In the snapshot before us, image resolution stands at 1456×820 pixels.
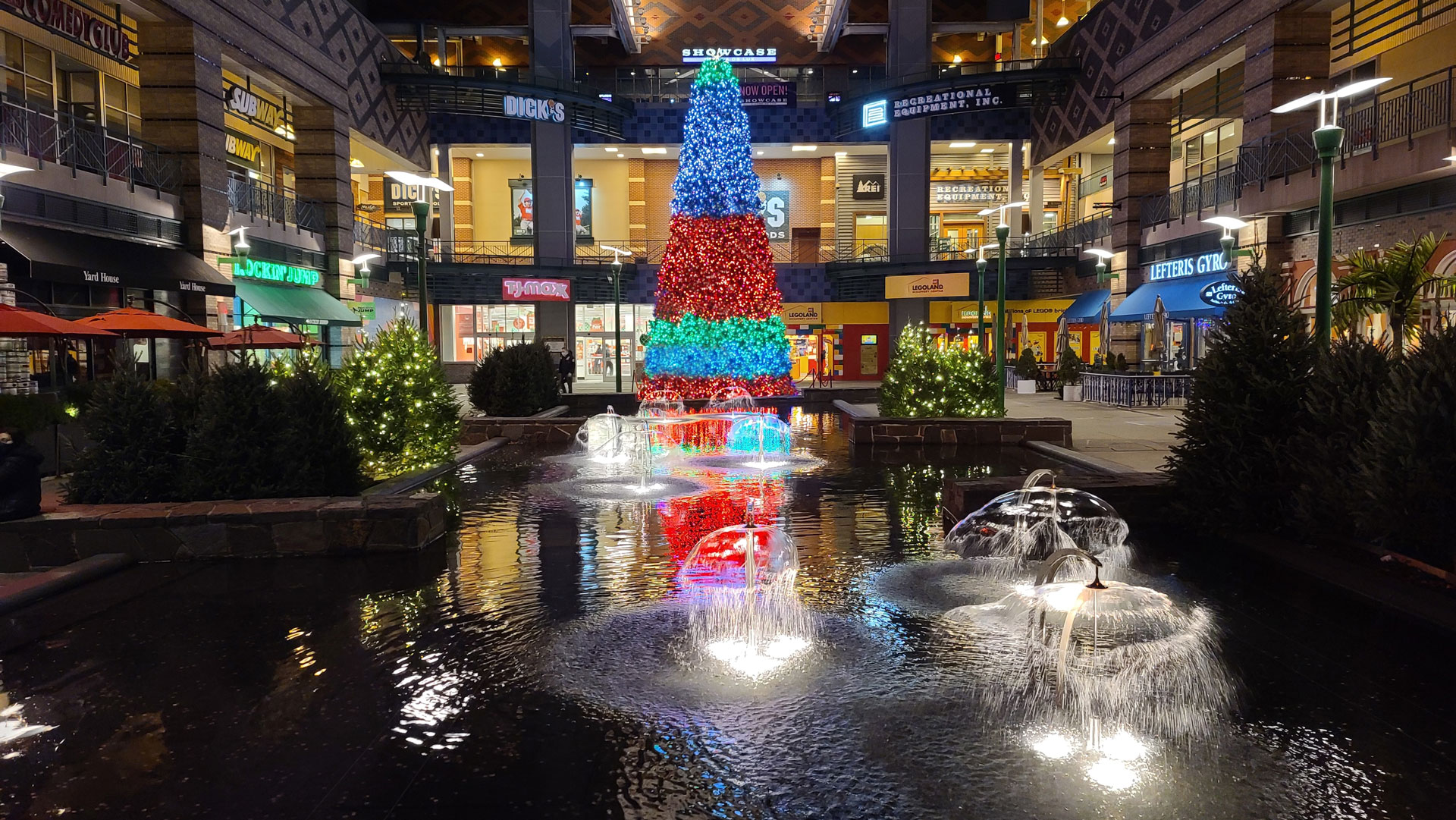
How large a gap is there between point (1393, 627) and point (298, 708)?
24.3 feet

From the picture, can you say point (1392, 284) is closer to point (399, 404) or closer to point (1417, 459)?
point (1417, 459)

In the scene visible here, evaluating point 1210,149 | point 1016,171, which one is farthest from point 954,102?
point 1210,149

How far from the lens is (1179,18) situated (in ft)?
95.8

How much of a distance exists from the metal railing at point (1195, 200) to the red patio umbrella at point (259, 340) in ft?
77.3

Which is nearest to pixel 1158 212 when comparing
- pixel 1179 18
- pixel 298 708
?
pixel 1179 18

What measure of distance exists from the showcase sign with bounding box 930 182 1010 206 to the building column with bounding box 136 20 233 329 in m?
34.7

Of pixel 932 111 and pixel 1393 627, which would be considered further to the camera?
pixel 932 111

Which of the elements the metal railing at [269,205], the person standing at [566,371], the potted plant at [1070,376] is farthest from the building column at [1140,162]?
the metal railing at [269,205]

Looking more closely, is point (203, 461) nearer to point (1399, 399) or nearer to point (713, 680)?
point (713, 680)

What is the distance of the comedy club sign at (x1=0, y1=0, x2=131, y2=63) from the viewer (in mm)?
19891

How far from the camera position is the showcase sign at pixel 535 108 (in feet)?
132

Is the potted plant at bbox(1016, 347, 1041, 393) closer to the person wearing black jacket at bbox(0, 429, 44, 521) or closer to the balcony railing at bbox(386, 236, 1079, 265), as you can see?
the balcony railing at bbox(386, 236, 1079, 265)

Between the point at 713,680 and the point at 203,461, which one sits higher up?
the point at 203,461

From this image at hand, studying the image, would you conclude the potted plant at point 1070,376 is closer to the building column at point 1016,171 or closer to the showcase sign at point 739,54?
the building column at point 1016,171
